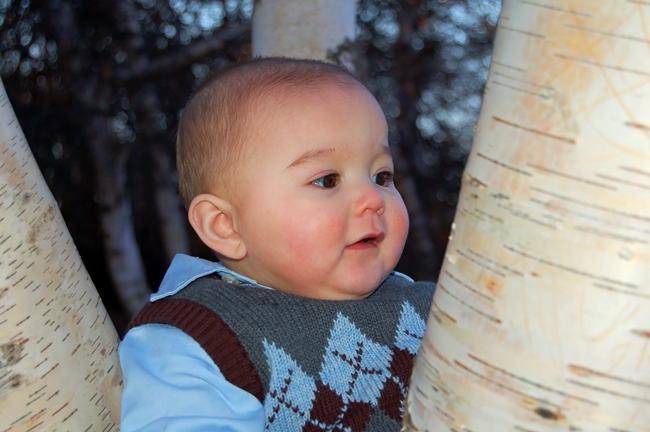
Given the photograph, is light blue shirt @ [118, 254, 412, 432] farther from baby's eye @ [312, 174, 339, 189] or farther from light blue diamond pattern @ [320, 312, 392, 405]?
baby's eye @ [312, 174, 339, 189]

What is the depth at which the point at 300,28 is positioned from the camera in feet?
8.89

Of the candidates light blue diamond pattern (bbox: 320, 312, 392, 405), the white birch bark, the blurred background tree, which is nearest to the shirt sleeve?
light blue diamond pattern (bbox: 320, 312, 392, 405)

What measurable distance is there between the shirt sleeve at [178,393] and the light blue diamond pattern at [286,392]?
0.24ft

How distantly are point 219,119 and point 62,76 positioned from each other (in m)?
4.47

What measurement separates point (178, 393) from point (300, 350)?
355 mm

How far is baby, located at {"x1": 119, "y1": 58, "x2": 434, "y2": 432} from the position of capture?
5.21 feet

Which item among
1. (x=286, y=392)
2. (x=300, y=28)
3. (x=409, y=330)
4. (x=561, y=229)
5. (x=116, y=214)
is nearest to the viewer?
(x=561, y=229)

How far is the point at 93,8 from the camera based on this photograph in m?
5.94

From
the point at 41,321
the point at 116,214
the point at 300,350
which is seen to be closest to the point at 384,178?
the point at 300,350

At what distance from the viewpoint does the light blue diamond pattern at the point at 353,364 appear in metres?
1.71

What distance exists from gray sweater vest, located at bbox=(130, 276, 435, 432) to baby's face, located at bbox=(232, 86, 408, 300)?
0.09 metres

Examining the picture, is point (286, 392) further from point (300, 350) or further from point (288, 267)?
point (288, 267)

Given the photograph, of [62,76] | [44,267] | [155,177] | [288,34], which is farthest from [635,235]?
[155,177]

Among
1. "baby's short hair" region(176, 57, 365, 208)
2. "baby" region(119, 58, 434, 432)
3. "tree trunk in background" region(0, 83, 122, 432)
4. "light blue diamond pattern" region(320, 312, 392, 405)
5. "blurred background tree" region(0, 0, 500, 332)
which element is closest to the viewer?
"tree trunk in background" region(0, 83, 122, 432)
